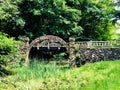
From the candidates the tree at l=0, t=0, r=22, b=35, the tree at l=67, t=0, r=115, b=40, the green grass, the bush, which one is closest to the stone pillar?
the tree at l=0, t=0, r=22, b=35

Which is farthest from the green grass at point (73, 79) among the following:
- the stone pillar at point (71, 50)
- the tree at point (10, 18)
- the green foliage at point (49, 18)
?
the green foliage at point (49, 18)

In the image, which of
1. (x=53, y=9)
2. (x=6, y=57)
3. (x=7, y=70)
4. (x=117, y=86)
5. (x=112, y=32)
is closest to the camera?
(x=117, y=86)

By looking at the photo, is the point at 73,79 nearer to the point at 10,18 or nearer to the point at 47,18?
the point at 10,18

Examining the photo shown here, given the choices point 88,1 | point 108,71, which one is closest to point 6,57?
point 108,71

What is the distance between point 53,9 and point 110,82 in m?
15.2

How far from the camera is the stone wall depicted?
22938 millimetres

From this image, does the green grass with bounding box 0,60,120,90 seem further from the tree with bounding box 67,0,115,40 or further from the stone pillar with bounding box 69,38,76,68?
the tree with bounding box 67,0,115,40

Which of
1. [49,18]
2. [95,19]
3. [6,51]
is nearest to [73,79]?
[6,51]

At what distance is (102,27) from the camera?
32094mm

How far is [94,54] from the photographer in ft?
76.0

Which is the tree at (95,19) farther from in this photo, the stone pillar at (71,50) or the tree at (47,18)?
the stone pillar at (71,50)

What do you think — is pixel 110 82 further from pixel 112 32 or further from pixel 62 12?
pixel 112 32

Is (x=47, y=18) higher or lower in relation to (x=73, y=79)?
higher

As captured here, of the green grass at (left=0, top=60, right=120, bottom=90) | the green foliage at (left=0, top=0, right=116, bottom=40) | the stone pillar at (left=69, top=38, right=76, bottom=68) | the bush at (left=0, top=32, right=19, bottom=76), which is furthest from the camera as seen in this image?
the green foliage at (left=0, top=0, right=116, bottom=40)
